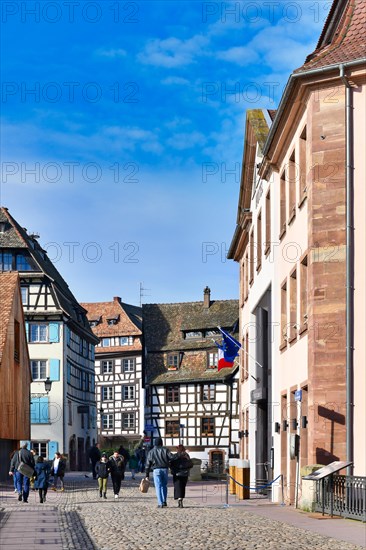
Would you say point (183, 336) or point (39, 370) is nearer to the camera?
point (39, 370)

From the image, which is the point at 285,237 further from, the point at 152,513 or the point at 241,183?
the point at 241,183

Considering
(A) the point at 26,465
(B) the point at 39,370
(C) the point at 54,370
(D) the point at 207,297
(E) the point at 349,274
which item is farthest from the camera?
(D) the point at 207,297

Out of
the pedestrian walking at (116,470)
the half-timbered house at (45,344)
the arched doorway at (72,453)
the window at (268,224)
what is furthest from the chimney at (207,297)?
the pedestrian walking at (116,470)

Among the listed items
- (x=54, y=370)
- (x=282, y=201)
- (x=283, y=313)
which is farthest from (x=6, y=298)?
(x=54, y=370)

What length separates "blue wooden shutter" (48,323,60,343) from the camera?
66250 mm

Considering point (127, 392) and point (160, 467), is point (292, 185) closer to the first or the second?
point (160, 467)

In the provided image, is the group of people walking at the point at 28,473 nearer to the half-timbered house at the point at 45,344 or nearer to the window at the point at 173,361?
the half-timbered house at the point at 45,344

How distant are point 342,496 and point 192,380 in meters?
56.1

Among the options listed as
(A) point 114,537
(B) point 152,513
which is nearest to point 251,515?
(B) point 152,513

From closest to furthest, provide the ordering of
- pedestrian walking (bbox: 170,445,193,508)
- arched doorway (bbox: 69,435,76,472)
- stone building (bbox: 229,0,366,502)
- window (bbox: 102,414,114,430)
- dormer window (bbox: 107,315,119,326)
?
1. stone building (bbox: 229,0,366,502)
2. pedestrian walking (bbox: 170,445,193,508)
3. arched doorway (bbox: 69,435,76,472)
4. window (bbox: 102,414,114,430)
5. dormer window (bbox: 107,315,119,326)

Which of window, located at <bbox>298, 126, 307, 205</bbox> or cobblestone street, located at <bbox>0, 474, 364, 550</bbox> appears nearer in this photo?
cobblestone street, located at <bbox>0, 474, 364, 550</bbox>

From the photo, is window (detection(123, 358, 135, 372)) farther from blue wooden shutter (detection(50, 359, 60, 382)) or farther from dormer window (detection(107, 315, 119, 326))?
blue wooden shutter (detection(50, 359, 60, 382))

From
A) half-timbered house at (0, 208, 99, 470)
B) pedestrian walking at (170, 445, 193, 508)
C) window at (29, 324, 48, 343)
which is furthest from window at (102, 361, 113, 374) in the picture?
pedestrian walking at (170, 445, 193, 508)

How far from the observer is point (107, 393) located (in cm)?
8944
